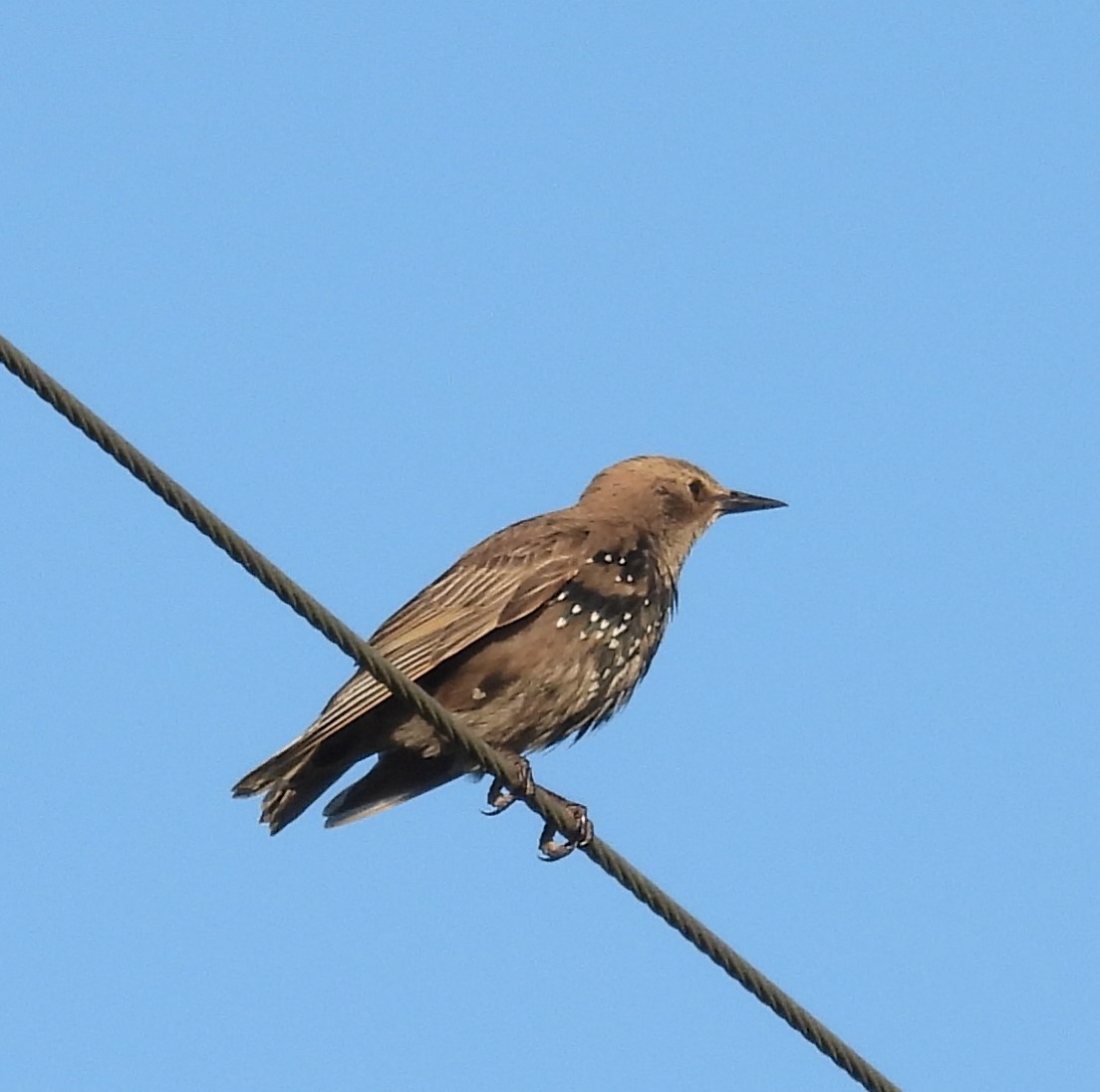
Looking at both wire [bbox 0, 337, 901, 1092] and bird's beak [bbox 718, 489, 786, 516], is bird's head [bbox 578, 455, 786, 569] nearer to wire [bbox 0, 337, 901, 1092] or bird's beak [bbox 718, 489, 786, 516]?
bird's beak [bbox 718, 489, 786, 516]

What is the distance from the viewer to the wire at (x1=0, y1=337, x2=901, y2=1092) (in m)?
5.09

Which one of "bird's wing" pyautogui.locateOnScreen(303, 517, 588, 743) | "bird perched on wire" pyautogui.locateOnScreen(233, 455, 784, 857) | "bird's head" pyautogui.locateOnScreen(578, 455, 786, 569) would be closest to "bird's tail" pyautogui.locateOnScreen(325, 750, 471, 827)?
"bird perched on wire" pyautogui.locateOnScreen(233, 455, 784, 857)

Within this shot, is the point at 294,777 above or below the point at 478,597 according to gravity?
below

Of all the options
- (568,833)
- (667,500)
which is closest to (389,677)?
(568,833)

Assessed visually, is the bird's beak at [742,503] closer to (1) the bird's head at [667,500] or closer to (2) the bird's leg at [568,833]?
(1) the bird's head at [667,500]

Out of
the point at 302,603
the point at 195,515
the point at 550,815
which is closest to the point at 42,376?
the point at 195,515

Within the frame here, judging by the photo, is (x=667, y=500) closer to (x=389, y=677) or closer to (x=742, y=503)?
(x=742, y=503)

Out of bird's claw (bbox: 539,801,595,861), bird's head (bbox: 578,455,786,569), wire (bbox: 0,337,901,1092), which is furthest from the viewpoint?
bird's head (bbox: 578,455,786,569)

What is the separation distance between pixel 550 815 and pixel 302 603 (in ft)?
6.85

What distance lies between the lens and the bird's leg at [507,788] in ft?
26.0

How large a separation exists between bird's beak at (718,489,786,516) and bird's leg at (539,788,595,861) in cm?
214

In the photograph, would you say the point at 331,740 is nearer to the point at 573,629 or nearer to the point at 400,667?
the point at 400,667

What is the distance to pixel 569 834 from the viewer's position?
7.56m

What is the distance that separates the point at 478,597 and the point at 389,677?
2.90 metres
